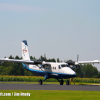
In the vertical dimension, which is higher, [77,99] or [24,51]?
[24,51]

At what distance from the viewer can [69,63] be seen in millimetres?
46219

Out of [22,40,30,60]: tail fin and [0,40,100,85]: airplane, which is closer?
[0,40,100,85]: airplane

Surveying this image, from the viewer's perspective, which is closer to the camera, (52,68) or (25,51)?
(52,68)

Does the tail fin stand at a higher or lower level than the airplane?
A: higher

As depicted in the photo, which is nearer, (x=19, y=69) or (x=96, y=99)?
(x=96, y=99)

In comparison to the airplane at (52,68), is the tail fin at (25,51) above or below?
above

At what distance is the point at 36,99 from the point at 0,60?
1022 inches

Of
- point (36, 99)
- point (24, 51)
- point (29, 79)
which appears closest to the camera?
point (36, 99)

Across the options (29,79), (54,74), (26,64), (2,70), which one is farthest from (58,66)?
(2,70)

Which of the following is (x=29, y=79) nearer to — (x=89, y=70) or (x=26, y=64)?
(x=26, y=64)

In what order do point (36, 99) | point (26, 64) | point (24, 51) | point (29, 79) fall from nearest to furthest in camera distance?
point (36, 99) < point (26, 64) < point (24, 51) < point (29, 79)

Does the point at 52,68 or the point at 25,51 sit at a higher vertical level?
the point at 25,51

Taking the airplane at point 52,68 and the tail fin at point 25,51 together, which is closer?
the airplane at point 52,68

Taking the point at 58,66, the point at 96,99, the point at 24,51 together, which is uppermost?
the point at 24,51
